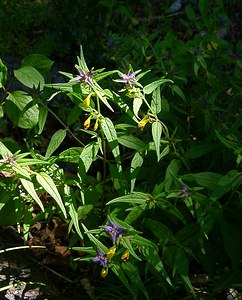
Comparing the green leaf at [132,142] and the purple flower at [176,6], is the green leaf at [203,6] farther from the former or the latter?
the purple flower at [176,6]

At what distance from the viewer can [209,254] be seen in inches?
111

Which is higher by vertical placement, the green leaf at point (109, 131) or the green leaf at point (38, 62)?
the green leaf at point (38, 62)

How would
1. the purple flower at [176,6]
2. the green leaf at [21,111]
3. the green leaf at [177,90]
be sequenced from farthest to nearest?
the purple flower at [176,6]
the green leaf at [177,90]
the green leaf at [21,111]

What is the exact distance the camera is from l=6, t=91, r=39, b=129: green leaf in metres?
2.70

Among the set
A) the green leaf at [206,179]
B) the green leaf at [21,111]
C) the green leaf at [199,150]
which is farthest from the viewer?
the green leaf at [199,150]

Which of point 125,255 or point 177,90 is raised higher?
point 177,90

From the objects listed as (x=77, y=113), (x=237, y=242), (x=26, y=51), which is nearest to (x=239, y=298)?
(x=237, y=242)

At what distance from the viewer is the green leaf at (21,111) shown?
2.70m

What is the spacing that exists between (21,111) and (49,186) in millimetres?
449

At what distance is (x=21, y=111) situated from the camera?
2.70 meters

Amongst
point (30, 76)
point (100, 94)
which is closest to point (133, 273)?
point (100, 94)

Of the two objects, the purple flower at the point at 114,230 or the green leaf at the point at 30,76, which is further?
the green leaf at the point at 30,76

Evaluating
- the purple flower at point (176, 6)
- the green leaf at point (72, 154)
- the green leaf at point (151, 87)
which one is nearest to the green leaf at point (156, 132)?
the green leaf at point (151, 87)

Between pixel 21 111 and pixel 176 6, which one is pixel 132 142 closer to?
pixel 21 111
